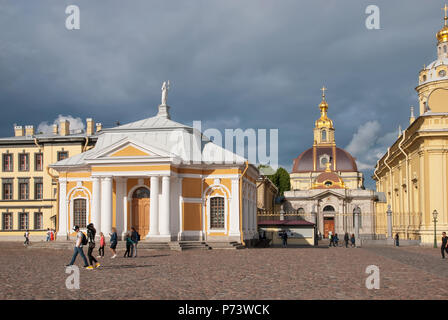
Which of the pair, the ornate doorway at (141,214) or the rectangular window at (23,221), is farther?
the rectangular window at (23,221)

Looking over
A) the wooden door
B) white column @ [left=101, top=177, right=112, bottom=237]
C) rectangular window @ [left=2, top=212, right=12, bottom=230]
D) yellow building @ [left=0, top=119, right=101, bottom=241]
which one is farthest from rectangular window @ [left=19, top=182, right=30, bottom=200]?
the wooden door

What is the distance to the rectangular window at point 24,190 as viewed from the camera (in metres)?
49.0

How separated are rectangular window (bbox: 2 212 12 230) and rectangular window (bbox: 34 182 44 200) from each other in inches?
113

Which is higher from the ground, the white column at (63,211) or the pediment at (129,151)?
the pediment at (129,151)

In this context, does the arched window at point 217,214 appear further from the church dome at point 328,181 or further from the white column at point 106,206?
the church dome at point 328,181

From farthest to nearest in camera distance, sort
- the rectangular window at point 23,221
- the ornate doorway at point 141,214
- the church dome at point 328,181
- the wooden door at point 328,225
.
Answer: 1. the church dome at point 328,181
2. the wooden door at point 328,225
3. the rectangular window at point 23,221
4. the ornate doorway at point 141,214

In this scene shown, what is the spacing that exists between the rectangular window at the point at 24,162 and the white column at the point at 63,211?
17.4 m

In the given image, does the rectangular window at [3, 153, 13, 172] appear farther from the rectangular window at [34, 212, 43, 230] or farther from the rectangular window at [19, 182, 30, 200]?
the rectangular window at [34, 212, 43, 230]

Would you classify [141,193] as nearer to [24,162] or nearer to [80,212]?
[80,212]


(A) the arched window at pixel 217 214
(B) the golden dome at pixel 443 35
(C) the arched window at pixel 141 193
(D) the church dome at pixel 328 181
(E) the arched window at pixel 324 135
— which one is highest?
(B) the golden dome at pixel 443 35

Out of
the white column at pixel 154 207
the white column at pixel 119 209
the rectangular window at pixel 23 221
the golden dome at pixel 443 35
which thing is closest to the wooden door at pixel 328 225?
the golden dome at pixel 443 35
